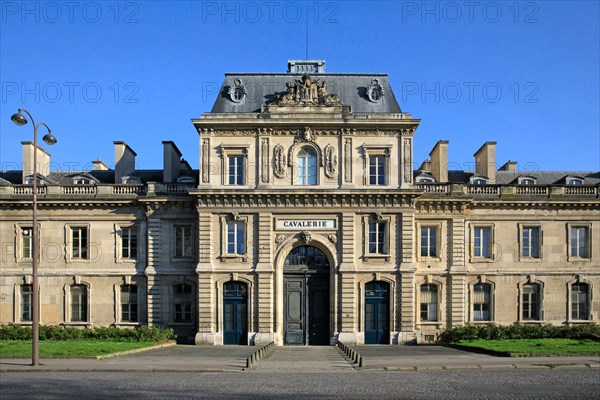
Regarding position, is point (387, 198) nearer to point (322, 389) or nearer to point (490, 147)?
point (490, 147)

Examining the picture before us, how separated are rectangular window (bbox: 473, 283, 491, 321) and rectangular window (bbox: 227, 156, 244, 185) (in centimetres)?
1503

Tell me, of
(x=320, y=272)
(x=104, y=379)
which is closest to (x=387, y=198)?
(x=320, y=272)

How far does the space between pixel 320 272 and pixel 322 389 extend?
20070 millimetres

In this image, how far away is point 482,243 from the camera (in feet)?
138

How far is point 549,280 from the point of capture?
41.9 metres

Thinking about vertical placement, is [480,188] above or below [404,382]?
above

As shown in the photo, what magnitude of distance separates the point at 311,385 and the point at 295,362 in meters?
7.81

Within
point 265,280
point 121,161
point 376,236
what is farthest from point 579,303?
point 121,161

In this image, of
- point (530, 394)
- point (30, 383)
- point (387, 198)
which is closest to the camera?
point (530, 394)

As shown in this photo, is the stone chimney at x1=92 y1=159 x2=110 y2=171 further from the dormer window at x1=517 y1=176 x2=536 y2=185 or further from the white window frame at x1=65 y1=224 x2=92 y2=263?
the dormer window at x1=517 y1=176 x2=536 y2=185

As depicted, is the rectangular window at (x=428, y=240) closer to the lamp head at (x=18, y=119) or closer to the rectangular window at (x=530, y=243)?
the rectangular window at (x=530, y=243)

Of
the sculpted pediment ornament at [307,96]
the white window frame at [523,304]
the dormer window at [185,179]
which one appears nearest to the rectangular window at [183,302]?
the dormer window at [185,179]

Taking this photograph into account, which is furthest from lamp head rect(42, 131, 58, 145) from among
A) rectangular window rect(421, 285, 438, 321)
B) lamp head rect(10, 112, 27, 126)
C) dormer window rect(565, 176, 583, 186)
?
dormer window rect(565, 176, 583, 186)

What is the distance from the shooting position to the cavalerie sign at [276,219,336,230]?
38.8m
